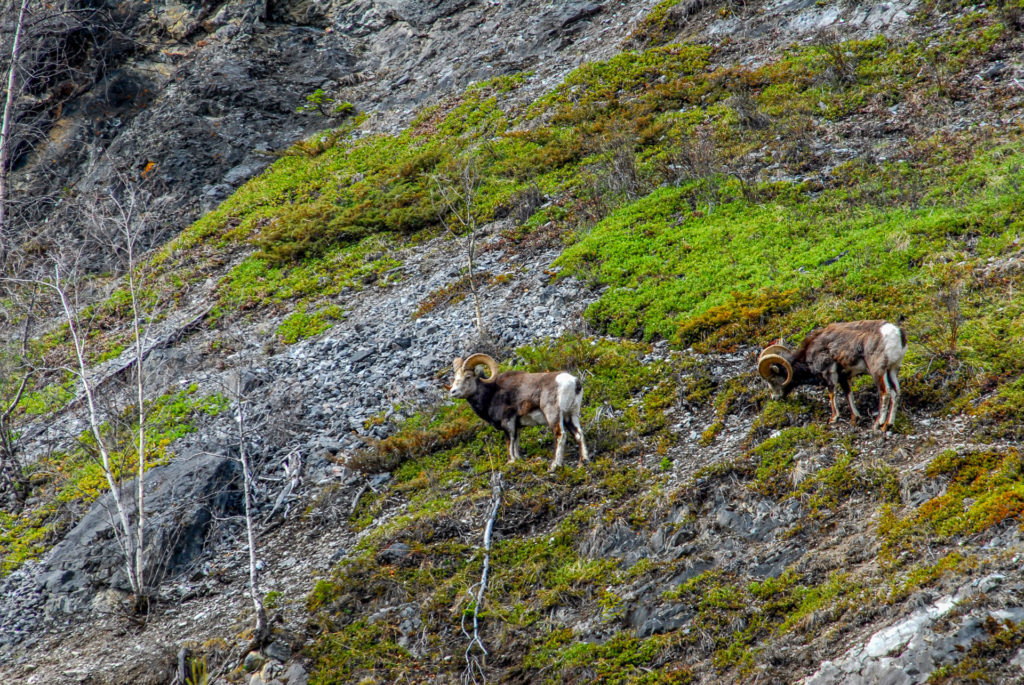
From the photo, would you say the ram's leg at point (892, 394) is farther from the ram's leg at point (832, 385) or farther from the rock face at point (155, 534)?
the rock face at point (155, 534)

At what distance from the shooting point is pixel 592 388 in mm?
12867

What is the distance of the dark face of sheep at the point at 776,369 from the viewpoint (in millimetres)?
10625

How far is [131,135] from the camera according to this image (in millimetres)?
30125

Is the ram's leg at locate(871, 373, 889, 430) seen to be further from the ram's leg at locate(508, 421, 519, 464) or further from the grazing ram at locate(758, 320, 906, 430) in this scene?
the ram's leg at locate(508, 421, 519, 464)

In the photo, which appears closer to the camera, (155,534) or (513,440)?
(513,440)

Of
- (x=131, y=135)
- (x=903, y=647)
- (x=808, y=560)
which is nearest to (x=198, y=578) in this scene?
(x=808, y=560)

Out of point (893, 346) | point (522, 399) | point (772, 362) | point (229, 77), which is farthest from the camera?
point (229, 77)

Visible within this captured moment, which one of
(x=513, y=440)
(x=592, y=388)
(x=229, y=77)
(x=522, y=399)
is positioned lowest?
(x=592, y=388)

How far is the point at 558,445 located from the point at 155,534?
21.3ft

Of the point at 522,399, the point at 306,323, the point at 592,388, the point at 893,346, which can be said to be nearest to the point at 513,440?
the point at 522,399

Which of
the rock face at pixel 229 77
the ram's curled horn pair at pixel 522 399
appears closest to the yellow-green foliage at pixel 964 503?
the ram's curled horn pair at pixel 522 399

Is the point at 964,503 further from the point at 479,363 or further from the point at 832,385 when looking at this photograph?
the point at 479,363

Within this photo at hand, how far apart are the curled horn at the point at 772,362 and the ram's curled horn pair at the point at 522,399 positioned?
8.52ft

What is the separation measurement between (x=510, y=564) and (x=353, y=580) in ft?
7.10
